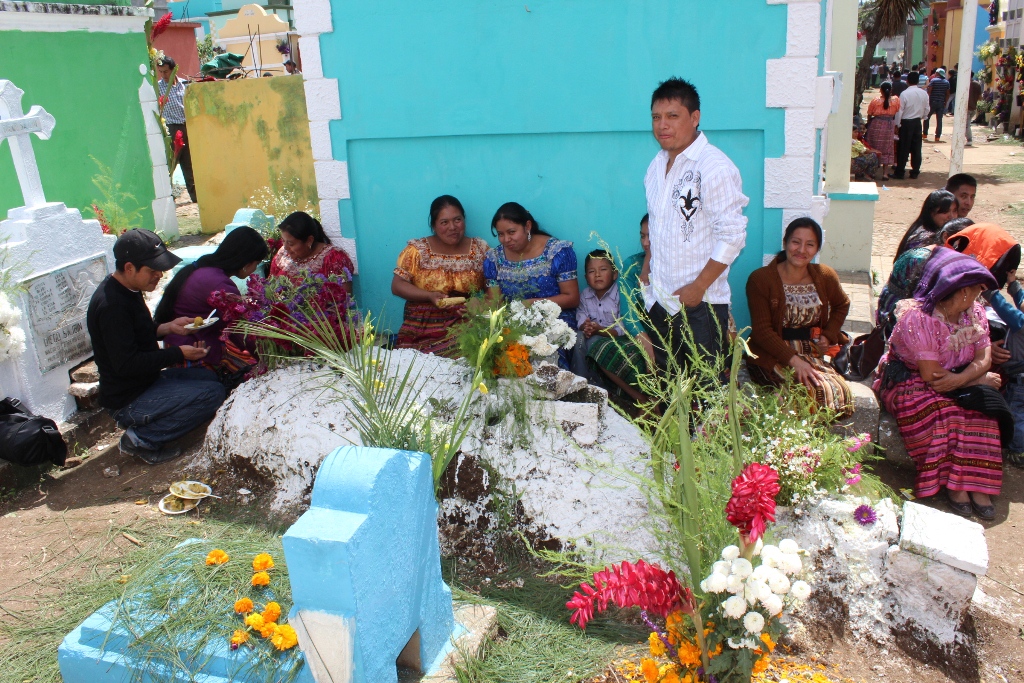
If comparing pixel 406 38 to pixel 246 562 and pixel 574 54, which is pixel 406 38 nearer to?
pixel 574 54

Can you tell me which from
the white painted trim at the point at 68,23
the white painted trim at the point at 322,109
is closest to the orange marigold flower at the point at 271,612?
the white painted trim at the point at 322,109

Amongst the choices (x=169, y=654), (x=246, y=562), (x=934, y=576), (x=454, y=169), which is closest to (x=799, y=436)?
(x=934, y=576)

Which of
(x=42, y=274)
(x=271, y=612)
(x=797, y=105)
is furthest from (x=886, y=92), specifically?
(x=271, y=612)

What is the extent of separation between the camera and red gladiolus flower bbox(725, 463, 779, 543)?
216 cm

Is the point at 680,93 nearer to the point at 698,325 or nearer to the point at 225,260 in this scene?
the point at 698,325

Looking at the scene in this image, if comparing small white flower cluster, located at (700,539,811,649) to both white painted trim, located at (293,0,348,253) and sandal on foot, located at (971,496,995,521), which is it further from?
white painted trim, located at (293,0,348,253)

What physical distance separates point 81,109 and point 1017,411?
9.25 metres

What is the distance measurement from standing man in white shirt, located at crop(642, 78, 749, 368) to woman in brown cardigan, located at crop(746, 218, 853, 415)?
660 mm

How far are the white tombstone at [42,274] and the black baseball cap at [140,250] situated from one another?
0.77 meters

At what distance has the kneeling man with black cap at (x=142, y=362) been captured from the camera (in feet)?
15.6

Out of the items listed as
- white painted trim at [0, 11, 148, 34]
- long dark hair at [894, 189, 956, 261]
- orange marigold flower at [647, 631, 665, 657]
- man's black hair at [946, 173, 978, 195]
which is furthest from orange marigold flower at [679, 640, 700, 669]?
white painted trim at [0, 11, 148, 34]

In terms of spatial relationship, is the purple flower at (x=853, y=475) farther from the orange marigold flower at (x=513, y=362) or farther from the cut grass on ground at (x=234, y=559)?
the orange marigold flower at (x=513, y=362)

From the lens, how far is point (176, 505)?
430 cm

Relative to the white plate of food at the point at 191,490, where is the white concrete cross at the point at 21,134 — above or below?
above
